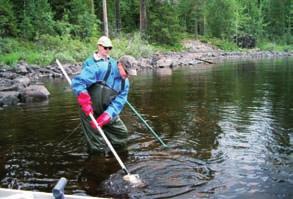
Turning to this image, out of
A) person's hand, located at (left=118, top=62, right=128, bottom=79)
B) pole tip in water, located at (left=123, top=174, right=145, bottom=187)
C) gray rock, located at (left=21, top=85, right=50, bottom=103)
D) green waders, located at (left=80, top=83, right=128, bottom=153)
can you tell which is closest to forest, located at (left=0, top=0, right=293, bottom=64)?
gray rock, located at (left=21, top=85, right=50, bottom=103)

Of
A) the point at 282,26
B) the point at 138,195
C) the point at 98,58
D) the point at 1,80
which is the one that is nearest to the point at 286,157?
the point at 138,195

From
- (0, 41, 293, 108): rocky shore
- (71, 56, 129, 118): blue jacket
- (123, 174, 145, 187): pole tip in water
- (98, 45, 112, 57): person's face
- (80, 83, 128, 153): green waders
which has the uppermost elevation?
(98, 45, 112, 57): person's face

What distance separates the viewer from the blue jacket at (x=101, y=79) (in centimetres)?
762

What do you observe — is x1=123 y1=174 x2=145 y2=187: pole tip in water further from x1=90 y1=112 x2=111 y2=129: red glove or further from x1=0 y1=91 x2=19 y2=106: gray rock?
x1=0 y1=91 x2=19 y2=106: gray rock

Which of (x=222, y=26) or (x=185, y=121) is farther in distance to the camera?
(x=222, y=26)

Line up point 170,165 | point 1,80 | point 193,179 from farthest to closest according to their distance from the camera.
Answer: point 1,80 < point 170,165 < point 193,179

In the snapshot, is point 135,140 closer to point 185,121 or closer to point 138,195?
point 185,121

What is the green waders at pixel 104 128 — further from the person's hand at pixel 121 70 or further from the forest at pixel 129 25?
the forest at pixel 129 25

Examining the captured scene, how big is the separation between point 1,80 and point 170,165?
603 inches

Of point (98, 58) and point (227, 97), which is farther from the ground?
point (98, 58)

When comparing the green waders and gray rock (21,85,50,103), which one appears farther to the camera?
gray rock (21,85,50,103)

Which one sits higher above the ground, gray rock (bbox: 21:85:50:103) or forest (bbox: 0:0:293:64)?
forest (bbox: 0:0:293:64)

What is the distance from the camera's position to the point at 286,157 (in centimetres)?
788

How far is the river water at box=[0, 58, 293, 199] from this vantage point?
6.55 meters
